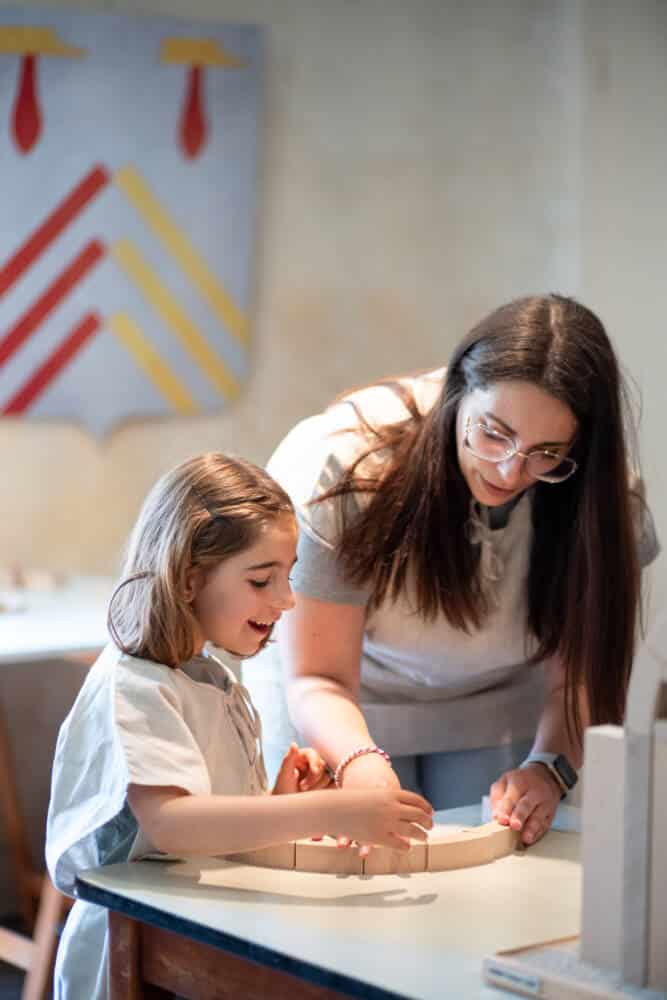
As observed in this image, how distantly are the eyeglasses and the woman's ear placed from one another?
435mm

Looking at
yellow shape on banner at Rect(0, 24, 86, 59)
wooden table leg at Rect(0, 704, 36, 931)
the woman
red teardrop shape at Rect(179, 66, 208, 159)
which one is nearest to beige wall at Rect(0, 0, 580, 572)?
red teardrop shape at Rect(179, 66, 208, 159)

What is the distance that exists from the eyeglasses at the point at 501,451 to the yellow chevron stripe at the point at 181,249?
8.03 feet

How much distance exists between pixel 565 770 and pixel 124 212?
8.64 ft

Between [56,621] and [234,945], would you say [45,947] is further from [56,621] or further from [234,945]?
[234,945]

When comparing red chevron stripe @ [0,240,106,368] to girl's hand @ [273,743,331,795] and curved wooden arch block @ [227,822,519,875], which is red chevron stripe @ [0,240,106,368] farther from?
curved wooden arch block @ [227,822,519,875]

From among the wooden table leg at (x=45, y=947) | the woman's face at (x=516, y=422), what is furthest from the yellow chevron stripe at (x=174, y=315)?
the woman's face at (x=516, y=422)

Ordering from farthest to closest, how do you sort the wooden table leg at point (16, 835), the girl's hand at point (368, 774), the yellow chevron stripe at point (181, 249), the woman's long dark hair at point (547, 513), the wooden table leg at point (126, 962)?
the yellow chevron stripe at point (181, 249), the wooden table leg at point (16, 835), the woman's long dark hair at point (547, 513), the girl's hand at point (368, 774), the wooden table leg at point (126, 962)

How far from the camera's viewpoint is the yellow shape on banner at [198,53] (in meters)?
4.32

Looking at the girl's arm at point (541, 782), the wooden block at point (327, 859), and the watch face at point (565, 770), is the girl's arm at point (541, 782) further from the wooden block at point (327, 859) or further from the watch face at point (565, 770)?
the wooden block at point (327, 859)

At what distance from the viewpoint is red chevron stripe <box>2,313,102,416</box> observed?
13.8 feet

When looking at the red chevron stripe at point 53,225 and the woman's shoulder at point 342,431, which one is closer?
the woman's shoulder at point 342,431

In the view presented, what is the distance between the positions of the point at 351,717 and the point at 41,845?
2527 millimetres

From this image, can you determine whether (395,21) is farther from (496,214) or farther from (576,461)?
(576,461)

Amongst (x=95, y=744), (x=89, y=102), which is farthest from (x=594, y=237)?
(x=95, y=744)
